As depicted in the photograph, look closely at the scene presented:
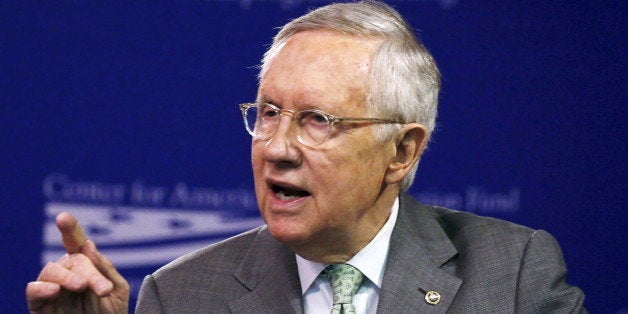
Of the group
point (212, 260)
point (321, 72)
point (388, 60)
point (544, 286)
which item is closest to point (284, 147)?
point (321, 72)

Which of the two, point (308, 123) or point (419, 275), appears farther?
point (419, 275)

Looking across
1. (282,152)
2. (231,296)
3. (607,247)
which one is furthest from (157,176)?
(607,247)

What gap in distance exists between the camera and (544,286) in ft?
9.00

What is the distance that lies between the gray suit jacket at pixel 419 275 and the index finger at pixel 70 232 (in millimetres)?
427

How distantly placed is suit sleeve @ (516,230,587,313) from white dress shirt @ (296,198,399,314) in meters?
0.35

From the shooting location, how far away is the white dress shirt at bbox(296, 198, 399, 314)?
2771 mm

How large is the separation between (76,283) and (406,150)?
91 centimetres

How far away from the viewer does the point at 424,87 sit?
282 centimetres

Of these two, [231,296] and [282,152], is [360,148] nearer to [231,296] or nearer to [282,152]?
[282,152]

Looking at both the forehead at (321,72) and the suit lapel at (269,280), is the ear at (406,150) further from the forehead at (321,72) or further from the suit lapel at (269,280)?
the suit lapel at (269,280)

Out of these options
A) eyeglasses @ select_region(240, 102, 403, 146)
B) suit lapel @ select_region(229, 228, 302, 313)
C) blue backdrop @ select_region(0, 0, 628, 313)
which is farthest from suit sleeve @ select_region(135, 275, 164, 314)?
blue backdrop @ select_region(0, 0, 628, 313)

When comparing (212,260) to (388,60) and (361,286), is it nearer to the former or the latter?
(361,286)

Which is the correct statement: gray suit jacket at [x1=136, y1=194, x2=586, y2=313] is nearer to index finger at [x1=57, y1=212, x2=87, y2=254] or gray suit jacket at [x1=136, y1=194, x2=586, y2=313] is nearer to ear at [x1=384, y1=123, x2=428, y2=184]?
ear at [x1=384, y1=123, x2=428, y2=184]

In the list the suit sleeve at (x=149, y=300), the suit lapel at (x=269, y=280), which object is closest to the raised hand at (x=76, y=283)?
the suit sleeve at (x=149, y=300)
